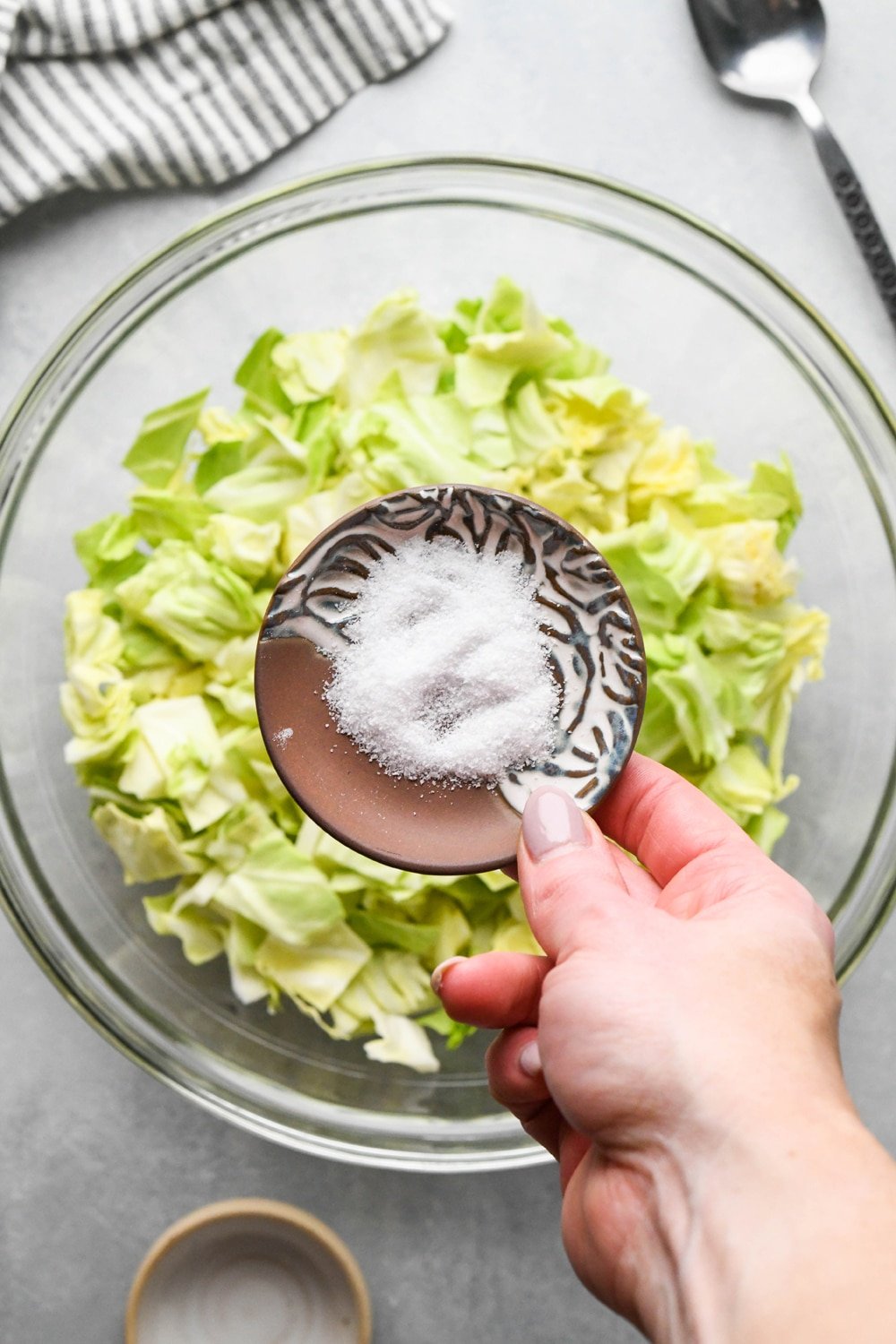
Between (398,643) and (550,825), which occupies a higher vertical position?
(398,643)

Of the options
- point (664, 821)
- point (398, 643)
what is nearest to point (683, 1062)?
point (664, 821)

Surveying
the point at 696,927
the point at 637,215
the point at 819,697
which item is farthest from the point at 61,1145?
the point at 637,215

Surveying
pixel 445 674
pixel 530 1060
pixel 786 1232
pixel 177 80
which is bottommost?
pixel 530 1060

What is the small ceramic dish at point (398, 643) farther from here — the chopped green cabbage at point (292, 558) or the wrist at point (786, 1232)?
the wrist at point (786, 1232)

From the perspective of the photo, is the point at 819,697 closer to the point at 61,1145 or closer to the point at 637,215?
the point at 637,215

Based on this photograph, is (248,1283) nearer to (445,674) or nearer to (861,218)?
(445,674)

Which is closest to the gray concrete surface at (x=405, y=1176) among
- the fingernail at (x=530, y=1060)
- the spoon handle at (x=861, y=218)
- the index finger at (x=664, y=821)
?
the spoon handle at (x=861, y=218)

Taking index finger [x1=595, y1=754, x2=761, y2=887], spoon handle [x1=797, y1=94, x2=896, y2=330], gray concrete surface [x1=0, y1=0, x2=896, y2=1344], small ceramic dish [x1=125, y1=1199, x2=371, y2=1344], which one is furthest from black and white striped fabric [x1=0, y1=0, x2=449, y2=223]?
small ceramic dish [x1=125, y1=1199, x2=371, y2=1344]
